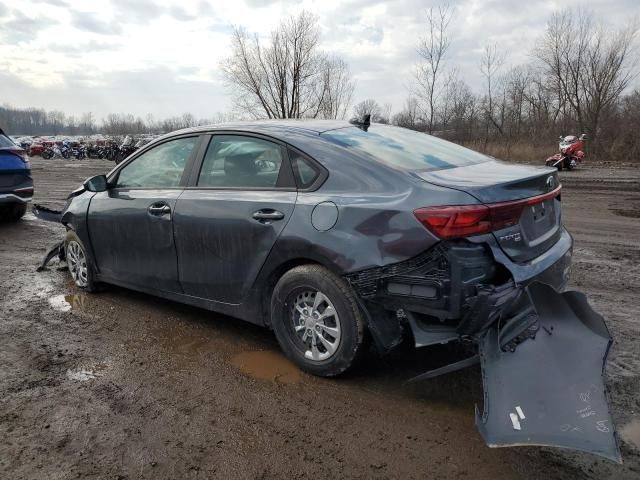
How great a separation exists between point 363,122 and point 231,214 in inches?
51.0

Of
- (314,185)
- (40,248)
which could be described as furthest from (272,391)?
(40,248)

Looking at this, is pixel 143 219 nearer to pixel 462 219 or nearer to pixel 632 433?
pixel 462 219

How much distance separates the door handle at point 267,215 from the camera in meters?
3.28

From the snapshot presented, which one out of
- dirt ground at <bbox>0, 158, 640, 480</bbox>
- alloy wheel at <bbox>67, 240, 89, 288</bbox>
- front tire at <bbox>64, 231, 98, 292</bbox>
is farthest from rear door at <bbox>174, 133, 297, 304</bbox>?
alloy wheel at <bbox>67, 240, 89, 288</bbox>

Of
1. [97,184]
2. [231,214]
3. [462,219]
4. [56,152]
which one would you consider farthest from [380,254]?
[56,152]

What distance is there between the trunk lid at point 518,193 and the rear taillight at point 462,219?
0.15 ft

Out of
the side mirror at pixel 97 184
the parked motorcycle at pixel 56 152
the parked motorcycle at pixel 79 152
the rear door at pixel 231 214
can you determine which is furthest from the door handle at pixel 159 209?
the parked motorcycle at pixel 56 152

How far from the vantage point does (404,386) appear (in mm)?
3193

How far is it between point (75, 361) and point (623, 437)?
3.47 metres

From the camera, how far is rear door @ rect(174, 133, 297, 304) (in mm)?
3371

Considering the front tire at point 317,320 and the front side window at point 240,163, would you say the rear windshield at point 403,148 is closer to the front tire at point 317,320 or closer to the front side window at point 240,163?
the front side window at point 240,163

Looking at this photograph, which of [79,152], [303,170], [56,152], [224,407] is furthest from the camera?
[56,152]

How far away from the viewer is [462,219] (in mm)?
2631

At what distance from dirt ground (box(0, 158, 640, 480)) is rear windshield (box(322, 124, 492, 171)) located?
135cm
